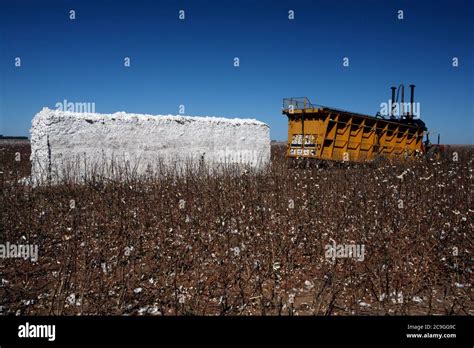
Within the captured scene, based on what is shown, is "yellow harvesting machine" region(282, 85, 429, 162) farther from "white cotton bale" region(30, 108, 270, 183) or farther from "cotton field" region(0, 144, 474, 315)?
"cotton field" region(0, 144, 474, 315)

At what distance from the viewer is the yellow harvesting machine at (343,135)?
13.8m

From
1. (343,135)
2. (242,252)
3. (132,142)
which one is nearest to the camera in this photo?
(242,252)

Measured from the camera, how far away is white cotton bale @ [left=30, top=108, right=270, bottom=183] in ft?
32.8

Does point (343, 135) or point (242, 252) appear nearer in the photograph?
point (242, 252)

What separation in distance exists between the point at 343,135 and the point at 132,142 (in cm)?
860

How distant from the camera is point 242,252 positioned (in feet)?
16.3

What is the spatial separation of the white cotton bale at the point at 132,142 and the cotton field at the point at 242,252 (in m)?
2.51
